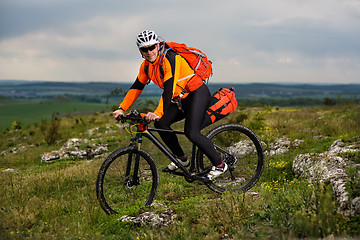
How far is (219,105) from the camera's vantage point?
5473mm

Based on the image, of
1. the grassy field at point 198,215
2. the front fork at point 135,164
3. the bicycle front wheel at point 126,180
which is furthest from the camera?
the front fork at point 135,164

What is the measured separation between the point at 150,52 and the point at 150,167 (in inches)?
77.0

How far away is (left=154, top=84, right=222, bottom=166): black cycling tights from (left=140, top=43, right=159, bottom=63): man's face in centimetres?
94

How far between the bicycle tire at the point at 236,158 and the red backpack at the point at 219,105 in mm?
296

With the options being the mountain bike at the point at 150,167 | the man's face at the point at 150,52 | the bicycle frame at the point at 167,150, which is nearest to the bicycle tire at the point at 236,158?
the mountain bike at the point at 150,167

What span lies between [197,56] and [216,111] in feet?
3.51

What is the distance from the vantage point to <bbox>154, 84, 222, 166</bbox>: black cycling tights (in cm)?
505

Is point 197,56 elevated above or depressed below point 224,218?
above

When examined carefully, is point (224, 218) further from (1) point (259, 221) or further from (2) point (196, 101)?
(2) point (196, 101)

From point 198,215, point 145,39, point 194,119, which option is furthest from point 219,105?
point 198,215

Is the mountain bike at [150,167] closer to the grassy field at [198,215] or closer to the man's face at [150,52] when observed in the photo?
the grassy field at [198,215]

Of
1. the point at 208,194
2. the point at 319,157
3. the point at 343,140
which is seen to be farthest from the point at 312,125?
the point at 208,194

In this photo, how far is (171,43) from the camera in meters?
5.09

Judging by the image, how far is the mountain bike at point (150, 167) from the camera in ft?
15.8
